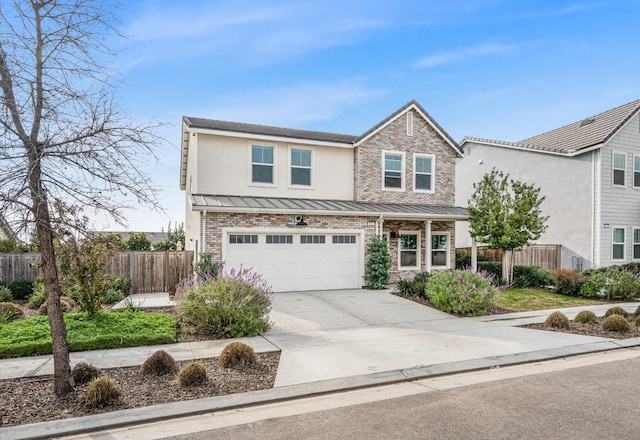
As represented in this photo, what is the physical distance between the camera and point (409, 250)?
676 inches

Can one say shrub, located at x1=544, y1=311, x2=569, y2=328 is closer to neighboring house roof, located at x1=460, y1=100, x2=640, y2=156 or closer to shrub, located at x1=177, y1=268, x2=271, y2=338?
shrub, located at x1=177, y1=268, x2=271, y2=338

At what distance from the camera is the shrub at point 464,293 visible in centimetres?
1119

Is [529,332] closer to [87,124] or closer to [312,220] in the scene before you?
[312,220]

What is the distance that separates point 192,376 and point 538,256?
18380 mm

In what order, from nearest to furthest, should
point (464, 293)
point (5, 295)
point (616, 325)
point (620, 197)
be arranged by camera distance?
point (616, 325) < point (464, 293) < point (5, 295) < point (620, 197)

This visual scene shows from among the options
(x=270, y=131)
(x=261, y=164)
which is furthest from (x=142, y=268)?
(x=270, y=131)

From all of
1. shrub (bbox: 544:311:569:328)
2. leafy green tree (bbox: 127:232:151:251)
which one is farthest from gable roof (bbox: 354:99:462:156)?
leafy green tree (bbox: 127:232:151:251)

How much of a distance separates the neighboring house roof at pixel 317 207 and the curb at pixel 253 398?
332 inches

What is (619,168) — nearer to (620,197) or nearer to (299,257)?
(620,197)

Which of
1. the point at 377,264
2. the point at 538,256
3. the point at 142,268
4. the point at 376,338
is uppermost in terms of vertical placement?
the point at 538,256

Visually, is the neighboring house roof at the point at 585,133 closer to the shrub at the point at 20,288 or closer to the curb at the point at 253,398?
the curb at the point at 253,398

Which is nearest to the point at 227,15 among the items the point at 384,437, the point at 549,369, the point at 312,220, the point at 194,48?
the point at 194,48

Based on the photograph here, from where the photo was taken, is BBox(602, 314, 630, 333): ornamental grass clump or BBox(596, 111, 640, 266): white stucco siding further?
BBox(596, 111, 640, 266): white stucco siding

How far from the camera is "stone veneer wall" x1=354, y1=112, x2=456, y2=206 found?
16.9 m
